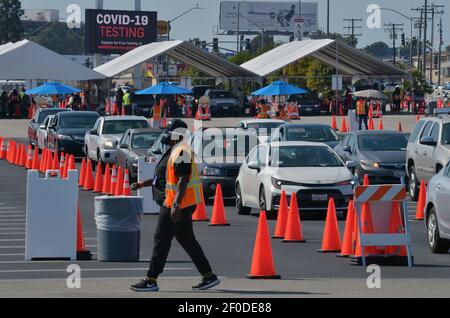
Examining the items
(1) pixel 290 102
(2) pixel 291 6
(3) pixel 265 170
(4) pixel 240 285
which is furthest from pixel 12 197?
(2) pixel 291 6

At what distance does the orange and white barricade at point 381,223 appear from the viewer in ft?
55.0

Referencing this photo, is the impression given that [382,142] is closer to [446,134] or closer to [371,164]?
[371,164]

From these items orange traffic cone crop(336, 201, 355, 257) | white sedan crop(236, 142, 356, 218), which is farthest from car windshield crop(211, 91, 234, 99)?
orange traffic cone crop(336, 201, 355, 257)

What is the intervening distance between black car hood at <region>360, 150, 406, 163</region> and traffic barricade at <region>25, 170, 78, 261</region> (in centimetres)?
1352

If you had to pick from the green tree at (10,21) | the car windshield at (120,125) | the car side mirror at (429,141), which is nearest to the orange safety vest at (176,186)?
Answer: the car side mirror at (429,141)

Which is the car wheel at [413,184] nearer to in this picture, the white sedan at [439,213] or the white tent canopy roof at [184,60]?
the white sedan at [439,213]

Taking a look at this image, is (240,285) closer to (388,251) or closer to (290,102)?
(388,251)

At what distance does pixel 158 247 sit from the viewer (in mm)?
13898

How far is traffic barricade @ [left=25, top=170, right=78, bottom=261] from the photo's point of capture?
56.5ft

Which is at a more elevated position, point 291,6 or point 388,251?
point 291,6

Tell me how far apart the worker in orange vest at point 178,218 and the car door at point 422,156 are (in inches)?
565

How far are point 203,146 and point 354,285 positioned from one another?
13290mm

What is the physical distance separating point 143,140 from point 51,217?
52.7 feet

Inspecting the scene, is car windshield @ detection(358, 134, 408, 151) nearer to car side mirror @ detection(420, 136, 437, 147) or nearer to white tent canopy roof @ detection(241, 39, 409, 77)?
car side mirror @ detection(420, 136, 437, 147)
